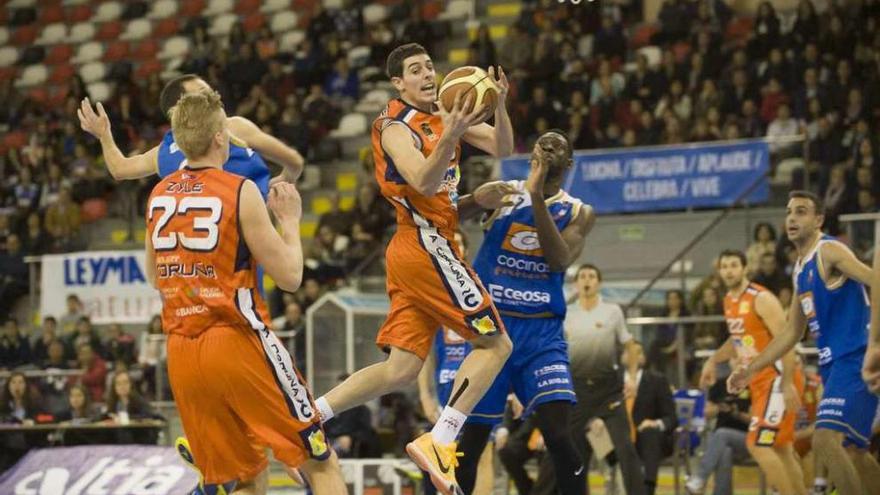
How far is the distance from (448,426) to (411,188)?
4.13 feet

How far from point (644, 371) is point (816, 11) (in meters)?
10.1

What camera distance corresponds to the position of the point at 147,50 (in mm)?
27609

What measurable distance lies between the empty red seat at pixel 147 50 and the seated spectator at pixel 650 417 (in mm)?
17441

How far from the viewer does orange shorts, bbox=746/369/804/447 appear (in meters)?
10.9

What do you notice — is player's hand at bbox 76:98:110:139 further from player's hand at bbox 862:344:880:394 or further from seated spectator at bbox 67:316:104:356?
seated spectator at bbox 67:316:104:356

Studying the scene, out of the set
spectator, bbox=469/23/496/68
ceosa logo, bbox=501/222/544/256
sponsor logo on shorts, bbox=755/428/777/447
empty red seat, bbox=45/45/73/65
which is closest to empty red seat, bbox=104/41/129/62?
empty red seat, bbox=45/45/73/65

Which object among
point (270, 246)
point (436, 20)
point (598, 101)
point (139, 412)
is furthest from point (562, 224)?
point (436, 20)

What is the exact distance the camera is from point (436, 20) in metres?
24.6

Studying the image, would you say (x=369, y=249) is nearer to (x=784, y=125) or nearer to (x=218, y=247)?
(x=784, y=125)

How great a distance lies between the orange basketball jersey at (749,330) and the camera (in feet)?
36.4

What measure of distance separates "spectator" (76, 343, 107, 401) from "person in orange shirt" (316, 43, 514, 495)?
1016cm

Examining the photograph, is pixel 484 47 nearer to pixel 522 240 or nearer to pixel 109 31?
pixel 109 31

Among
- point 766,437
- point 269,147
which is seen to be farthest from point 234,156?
point 766,437

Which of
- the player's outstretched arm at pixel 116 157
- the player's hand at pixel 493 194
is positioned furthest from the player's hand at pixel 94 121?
the player's hand at pixel 493 194
